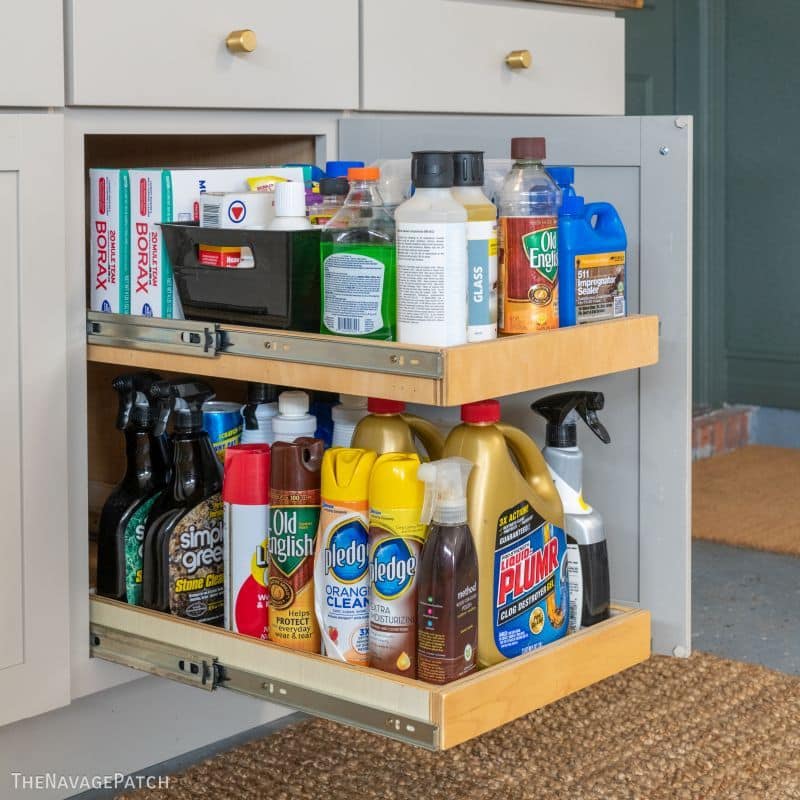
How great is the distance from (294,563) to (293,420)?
0.15 metres

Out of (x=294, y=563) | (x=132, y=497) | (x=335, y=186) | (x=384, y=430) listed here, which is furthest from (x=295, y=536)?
(x=335, y=186)

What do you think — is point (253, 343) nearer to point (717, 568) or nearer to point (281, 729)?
point (281, 729)

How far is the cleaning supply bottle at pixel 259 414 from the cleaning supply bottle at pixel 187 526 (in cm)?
5

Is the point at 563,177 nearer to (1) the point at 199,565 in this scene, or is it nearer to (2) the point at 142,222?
(2) the point at 142,222

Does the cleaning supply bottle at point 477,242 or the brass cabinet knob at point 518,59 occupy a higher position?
the brass cabinet knob at point 518,59

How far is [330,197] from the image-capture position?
119cm

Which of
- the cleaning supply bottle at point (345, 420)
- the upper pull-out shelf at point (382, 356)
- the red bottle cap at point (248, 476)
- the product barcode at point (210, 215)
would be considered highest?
the product barcode at point (210, 215)

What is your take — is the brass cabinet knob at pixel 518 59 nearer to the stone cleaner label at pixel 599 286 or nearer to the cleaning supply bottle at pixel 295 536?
the stone cleaner label at pixel 599 286

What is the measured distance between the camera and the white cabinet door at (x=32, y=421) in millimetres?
1146

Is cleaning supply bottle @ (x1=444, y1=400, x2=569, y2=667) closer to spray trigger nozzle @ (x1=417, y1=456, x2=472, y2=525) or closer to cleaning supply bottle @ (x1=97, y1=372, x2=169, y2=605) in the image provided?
spray trigger nozzle @ (x1=417, y1=456, x2=472, y2=525)

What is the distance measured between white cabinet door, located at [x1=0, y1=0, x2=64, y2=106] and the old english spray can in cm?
38

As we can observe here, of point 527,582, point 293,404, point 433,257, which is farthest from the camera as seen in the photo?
point 293,404

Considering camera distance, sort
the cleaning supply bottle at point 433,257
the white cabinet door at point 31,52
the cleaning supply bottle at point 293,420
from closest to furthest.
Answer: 1. the cleaning supply bottle at point 433,257
2. the white cabinet door at point 31,52
3. the cleaning supply bottle at point 293,420

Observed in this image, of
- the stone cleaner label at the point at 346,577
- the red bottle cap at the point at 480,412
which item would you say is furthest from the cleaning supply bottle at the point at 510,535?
the stone cleaner label at the point at 346,577
